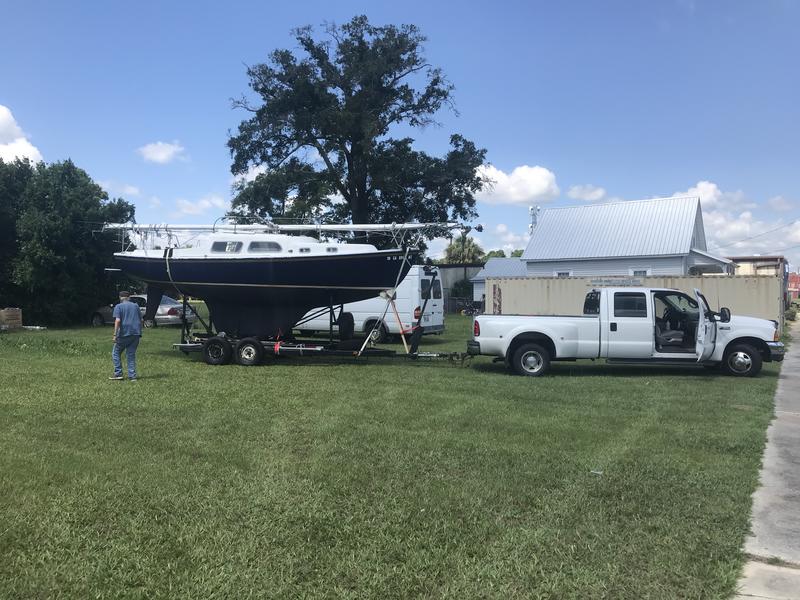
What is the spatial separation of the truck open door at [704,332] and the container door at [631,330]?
33.6 inches

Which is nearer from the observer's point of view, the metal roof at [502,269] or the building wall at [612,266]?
the building wall at [612,266]

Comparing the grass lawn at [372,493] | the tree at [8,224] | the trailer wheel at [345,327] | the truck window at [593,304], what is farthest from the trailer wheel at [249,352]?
the tree at [8,224]

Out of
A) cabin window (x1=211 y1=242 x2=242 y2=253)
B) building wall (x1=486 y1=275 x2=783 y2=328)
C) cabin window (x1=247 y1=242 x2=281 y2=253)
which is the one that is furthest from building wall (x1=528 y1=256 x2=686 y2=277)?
cabin window (x1=211 y1=242 x2=242 y2=253)

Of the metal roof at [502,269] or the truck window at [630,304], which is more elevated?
the metal roof at [502,269]

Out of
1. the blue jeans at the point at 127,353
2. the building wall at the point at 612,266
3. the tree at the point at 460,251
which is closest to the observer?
the blue jeans at the point at 127,353

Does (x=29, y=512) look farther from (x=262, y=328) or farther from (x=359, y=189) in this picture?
(x=359, y=189)

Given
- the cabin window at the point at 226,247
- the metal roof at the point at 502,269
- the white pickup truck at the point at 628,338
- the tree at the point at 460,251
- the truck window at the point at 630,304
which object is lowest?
the white pickup truck at the point at 628,338

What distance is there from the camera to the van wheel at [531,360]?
1273cm

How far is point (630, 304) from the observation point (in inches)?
504

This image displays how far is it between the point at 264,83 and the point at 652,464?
114 ft

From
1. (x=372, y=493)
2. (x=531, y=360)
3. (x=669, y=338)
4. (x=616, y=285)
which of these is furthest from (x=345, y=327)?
(x=616, y=285)

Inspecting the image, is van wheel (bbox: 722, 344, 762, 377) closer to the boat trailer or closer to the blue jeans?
the boat trailer

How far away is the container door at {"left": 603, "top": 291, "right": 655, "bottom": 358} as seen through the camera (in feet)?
41.3

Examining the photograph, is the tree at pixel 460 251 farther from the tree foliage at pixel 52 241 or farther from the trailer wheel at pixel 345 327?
the trailer wheel at pixel 345 327
